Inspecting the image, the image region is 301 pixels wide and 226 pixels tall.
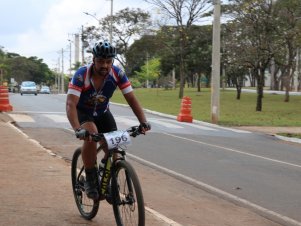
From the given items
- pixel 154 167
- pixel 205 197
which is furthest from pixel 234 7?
pixel 205 197

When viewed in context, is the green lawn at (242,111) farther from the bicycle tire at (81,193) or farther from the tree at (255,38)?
the bicycle tire at (81,193)

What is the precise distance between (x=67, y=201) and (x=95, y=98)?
6.65 ft

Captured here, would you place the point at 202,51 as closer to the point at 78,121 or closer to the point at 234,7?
the point at 234,7

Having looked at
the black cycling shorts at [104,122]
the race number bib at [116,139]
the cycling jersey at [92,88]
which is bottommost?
the race number bib at [116,139]

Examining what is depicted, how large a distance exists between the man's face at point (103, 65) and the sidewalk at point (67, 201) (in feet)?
5.75

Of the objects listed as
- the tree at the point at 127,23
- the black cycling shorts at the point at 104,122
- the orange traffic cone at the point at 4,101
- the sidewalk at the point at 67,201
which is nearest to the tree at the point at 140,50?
the tree at the point at 127,23

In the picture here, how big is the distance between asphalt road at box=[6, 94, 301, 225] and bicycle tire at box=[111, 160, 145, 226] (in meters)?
2.61

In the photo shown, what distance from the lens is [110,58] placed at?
540cm

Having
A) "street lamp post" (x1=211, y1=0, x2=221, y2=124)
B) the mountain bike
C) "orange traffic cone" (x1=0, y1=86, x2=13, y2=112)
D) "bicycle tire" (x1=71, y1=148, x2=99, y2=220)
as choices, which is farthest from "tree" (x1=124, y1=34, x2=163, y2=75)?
the mountain bike

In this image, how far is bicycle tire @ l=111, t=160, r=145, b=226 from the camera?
498cm

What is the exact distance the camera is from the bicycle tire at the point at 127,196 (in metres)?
4.98

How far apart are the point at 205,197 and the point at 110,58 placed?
11.7 feet

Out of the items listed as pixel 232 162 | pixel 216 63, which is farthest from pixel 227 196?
pixel 216 63

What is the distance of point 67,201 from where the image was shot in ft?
23.3
